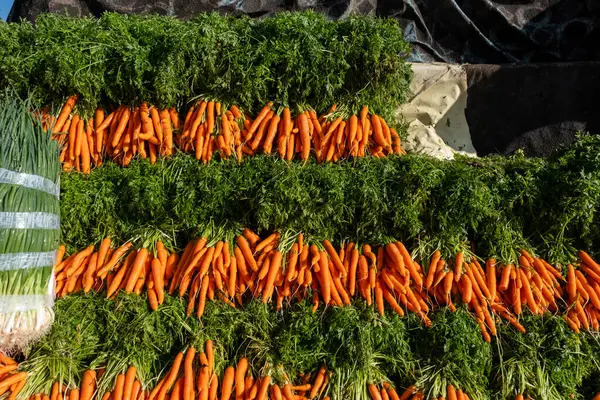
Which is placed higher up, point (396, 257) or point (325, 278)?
point (396, 257)

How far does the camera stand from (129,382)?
222 cm

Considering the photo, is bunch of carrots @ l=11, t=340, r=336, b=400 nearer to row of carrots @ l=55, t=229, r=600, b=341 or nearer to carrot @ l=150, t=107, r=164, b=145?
row of carrots @ l=55, t=229, r=600, b=341

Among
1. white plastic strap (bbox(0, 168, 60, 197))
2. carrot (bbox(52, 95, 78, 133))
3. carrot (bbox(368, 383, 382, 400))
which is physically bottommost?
carrot (bbox(368, 383, 382, 400))

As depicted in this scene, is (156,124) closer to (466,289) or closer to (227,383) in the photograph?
(227,383)

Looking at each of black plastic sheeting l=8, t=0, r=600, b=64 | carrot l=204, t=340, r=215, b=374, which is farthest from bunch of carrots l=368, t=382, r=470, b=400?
black plastic sheeting l=8, t=0, r=600, b=64

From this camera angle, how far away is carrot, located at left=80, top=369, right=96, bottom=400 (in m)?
2.20

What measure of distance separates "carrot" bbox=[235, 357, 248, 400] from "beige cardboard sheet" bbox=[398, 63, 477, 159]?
236 cm

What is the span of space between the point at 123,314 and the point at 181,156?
102cm

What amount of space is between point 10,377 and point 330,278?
171cm

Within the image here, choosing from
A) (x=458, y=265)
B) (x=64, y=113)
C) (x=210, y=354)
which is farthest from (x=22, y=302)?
(x=458, y=265)

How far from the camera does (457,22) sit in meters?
4.30

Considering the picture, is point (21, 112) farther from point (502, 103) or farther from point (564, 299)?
point (502, 103)

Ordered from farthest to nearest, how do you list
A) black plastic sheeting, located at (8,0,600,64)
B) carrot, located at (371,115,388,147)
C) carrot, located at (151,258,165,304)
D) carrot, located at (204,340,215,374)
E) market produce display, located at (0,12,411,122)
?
black plastic sheeting, located at (8,0,600,64) < carrot, located at (371,115,388,147) < market produce display, located at (0,12,411,122) < carrot, located at (151,258,165,304) < carrot, located at (204,340,215,374)

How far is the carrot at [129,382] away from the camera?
2.20 m
